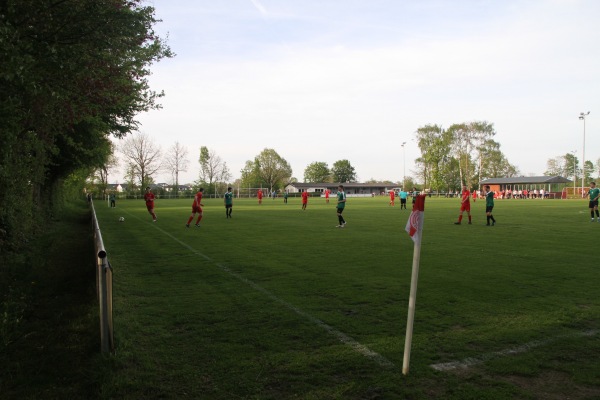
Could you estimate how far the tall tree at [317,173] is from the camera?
151750 millimetres

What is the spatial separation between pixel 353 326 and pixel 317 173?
14709 centimetres

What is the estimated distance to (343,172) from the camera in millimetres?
153250

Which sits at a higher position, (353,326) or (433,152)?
(433,152)

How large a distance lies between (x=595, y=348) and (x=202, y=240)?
11.9 m

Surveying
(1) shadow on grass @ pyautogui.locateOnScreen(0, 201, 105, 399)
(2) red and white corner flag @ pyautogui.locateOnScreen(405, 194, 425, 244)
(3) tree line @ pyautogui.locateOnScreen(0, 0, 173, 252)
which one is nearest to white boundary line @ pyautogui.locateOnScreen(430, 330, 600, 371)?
(2) red and white corner flag @ pyautogui.locateOnScreen(405, 194, 425, 244)

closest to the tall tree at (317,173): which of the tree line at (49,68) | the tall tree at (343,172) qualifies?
the tall tree at (343,172)

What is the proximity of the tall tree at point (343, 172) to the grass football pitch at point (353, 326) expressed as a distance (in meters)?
142

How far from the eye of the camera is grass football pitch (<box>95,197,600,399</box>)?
388cm

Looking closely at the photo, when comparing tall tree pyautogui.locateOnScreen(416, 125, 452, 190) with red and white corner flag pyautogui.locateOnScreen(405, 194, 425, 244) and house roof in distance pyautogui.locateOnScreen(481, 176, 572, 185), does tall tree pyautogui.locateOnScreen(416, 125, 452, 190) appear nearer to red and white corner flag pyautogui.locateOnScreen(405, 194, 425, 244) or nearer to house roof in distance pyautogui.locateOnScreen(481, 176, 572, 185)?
house roof in distance pyautogui.locateOnScreen(481, 176, 572, 185)

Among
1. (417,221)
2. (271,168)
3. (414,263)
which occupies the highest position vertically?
(271,168)

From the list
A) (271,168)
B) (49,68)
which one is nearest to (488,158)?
(271,168)

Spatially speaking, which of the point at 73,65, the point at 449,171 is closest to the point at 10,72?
the point at 73,65

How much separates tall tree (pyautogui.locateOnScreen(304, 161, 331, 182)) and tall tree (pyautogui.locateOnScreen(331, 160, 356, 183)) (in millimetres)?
2525

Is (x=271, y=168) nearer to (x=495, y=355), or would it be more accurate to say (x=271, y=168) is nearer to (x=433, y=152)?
(x=433, y=152)
